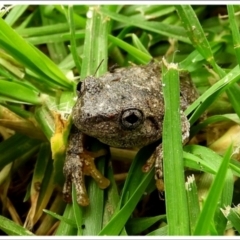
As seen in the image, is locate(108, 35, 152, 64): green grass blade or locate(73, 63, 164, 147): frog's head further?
locate(108, 35, 152, 64): green grass blade

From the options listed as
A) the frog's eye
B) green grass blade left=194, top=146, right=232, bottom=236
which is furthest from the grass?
the frog's eye

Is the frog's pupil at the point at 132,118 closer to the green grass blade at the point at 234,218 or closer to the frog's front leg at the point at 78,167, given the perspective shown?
the frog's front leg at the point at 78,167

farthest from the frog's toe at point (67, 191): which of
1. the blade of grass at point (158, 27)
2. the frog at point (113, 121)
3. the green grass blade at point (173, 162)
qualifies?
the blade of grass at point (158, 27)

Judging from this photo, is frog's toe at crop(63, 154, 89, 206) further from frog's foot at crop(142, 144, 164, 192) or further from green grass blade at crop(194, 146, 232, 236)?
green grass blade at crop(194, 146, 232, 236)

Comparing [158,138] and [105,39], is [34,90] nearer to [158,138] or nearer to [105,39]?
[105,39]

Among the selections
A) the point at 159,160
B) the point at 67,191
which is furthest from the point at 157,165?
the point at 67,191

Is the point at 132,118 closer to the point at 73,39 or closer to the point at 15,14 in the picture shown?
the point at 73,39

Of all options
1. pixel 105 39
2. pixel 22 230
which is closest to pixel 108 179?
pixel 22 230
